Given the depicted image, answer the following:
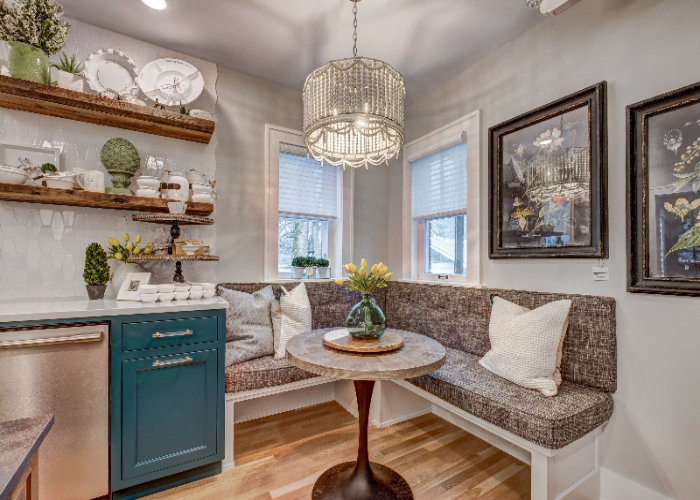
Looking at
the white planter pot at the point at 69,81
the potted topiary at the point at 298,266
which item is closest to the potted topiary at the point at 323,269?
the potted topiary at the point at 298,266

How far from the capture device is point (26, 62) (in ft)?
6.06

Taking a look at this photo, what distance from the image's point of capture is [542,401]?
5.33 ft

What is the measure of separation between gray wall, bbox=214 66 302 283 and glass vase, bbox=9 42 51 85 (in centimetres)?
104

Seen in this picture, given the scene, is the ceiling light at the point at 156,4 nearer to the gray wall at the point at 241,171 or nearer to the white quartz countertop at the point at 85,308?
the gray wall at the point at 241,171

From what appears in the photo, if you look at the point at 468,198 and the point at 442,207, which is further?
the point at 442,207

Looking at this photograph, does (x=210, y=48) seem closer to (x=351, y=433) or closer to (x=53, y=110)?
(x=53, y=110)

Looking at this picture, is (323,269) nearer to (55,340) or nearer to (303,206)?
(303,206)

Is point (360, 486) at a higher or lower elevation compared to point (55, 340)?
lower

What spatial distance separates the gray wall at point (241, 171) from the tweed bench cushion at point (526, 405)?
1.70 m

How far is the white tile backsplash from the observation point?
6.60 feet

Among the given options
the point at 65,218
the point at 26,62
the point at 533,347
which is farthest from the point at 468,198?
the point at 26,62

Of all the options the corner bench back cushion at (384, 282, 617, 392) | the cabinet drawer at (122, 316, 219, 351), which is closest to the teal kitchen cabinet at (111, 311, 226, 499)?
the cabinet drawer at (122, 316, 219, 351)

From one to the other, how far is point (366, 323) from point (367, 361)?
297mm

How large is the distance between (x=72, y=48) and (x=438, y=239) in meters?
3.02
